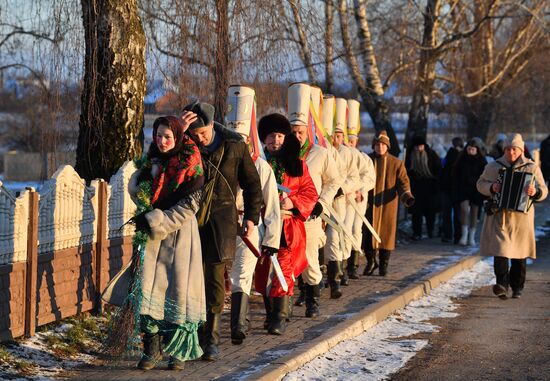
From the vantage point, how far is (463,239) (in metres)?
19.5

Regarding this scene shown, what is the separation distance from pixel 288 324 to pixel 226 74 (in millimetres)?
3134

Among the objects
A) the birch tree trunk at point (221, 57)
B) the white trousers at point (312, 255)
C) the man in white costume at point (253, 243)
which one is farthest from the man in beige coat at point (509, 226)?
the man in white costume at point (253, 243)

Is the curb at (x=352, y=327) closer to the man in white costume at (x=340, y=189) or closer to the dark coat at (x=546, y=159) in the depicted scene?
the man in white costume at (x=340, y=189)

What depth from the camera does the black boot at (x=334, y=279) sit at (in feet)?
40.3

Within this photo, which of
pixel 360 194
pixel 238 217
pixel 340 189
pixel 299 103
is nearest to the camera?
pixel 238 217

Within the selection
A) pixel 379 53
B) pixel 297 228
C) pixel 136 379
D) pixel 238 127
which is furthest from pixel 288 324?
pixel 379 53

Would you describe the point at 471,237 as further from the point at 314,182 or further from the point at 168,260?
the point at 168,260

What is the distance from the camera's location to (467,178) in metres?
19.4

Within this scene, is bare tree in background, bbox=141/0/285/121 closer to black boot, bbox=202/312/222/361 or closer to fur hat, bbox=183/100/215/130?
fur hat, bbox=183/100/215/130

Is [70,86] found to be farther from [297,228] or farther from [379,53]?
[379,53]

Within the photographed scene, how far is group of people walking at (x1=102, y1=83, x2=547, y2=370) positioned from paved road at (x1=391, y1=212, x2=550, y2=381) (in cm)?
72

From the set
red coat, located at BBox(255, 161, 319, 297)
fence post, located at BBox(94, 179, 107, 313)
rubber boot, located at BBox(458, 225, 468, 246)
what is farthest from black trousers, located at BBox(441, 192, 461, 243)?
fence post, located at BBox(94, 179, 107, 313)

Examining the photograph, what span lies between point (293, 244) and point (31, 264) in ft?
8.07

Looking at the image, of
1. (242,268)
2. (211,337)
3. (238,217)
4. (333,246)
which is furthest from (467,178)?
(211,337)
